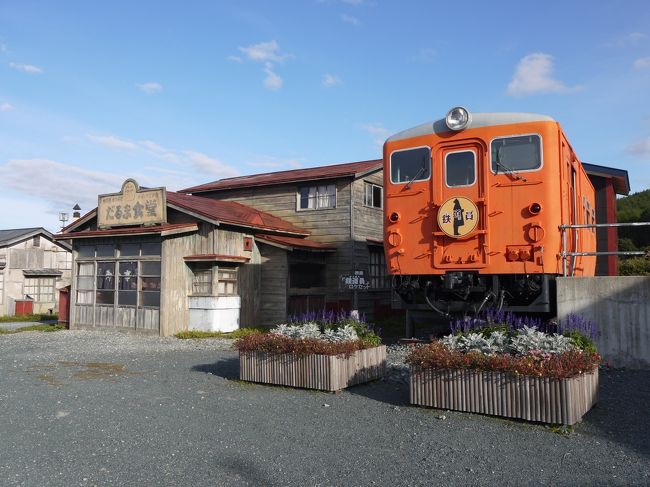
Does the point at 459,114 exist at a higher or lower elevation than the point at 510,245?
higher

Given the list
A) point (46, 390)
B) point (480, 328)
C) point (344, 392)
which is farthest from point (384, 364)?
point (46, 390)

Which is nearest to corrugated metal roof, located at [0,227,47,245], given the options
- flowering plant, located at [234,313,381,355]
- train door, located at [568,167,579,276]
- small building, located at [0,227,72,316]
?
small building, located at [0,227,72,316]

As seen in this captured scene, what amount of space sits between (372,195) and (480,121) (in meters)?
10.0

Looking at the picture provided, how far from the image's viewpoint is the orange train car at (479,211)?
9.12 metres

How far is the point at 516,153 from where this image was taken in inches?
372

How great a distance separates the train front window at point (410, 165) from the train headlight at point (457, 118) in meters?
0.62

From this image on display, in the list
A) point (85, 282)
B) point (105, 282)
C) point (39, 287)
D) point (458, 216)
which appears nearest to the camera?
point (458, 216)

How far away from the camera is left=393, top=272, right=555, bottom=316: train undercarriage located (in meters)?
9.19

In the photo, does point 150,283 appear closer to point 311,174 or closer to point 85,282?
point 85,282

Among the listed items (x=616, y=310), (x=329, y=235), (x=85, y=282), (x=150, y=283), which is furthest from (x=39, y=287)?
(x=616, y=310)

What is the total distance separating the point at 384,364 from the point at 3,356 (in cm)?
898

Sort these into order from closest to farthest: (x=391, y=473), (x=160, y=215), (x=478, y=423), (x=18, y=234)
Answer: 1. (x=391, y=473)
2. (x=478, y=423)
3. (x=160, y=215)
4. (x=18, y=234)

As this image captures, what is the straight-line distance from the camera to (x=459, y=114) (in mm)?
9867

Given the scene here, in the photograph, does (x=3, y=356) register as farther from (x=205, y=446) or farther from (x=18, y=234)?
(x=18, y=234)
